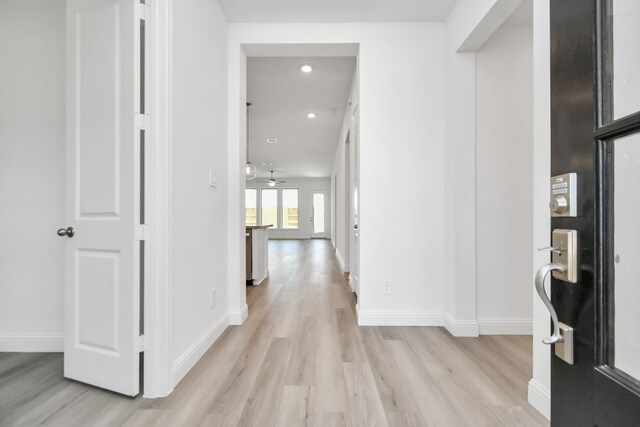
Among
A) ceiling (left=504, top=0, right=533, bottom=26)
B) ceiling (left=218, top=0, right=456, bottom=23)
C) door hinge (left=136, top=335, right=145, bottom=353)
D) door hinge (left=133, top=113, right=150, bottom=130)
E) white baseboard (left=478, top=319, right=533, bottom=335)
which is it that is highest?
ceiling (left=218, top=0, right=456, bottom=23)

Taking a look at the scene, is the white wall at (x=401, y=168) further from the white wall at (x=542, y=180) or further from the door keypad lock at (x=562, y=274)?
the door keypad lock at (x=562, y=274)

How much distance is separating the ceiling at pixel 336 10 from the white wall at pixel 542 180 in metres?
1.22

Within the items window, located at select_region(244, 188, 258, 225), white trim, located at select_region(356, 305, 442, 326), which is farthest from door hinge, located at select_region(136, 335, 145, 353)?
window, located at select_region(244, 188, 258, 225)

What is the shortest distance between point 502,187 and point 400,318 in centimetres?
138

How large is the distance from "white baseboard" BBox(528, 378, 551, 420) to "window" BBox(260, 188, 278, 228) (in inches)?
471

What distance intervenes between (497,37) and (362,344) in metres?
2.68

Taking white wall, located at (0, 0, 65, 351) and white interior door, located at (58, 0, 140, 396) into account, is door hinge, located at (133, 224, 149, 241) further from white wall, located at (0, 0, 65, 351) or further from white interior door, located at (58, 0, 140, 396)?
white wall, located at (0, 0, 65, 351)

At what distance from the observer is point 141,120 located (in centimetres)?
162

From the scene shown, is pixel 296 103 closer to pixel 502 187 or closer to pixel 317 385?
pixel 502 187

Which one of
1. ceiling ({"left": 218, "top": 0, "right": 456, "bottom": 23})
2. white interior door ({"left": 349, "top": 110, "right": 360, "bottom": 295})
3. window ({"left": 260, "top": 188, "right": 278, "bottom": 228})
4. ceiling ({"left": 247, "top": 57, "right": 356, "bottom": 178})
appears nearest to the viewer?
ceiling ({"left": 218, "top": 0, "right": 456, "bottom": 23})

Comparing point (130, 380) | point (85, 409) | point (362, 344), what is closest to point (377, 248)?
point (362, 344)

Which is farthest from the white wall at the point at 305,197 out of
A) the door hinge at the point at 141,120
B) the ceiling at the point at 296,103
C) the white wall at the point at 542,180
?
the white wall at the point at 542,180

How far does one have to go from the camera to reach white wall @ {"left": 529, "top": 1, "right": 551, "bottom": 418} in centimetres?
143

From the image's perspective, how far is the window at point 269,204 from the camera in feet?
43.2
